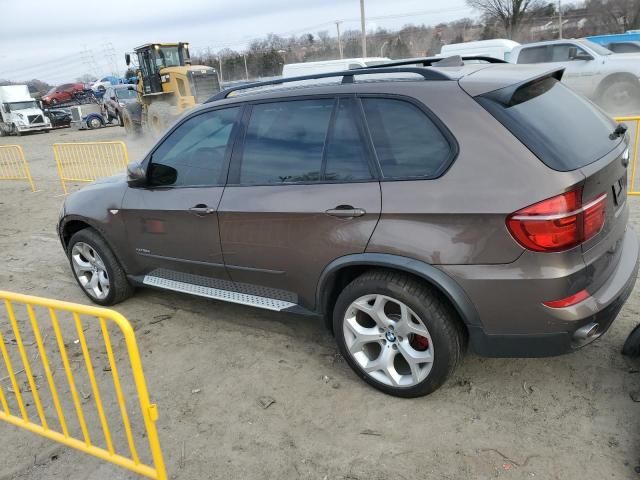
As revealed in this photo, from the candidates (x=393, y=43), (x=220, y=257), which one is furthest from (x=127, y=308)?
(x=393, y=43)

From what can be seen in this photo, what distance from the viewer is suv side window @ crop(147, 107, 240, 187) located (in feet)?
11.8

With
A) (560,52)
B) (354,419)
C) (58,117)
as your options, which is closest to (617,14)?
(560,52)

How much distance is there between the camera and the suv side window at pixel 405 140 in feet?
8.70

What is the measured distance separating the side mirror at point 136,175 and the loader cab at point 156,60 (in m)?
15.6

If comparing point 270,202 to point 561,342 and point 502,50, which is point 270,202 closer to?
point 561,342

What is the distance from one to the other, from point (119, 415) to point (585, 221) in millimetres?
2860

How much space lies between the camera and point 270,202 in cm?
320

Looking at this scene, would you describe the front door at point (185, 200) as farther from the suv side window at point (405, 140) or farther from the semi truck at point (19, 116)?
the semi truck at point (19, 116)

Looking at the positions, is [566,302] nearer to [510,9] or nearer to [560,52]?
[560,52]

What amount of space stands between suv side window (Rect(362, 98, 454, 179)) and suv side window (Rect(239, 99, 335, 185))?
1.15 ft

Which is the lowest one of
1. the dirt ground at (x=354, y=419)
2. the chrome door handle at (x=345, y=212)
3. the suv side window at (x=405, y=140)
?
the dirt ground at (x=354, y=419)

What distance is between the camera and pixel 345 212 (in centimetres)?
285

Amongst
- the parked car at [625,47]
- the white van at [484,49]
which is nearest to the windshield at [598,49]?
the parked car at [625,47]

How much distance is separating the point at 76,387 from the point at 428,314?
8.03ft
